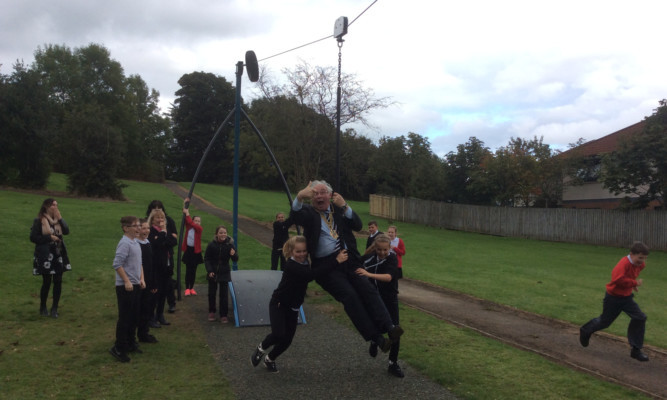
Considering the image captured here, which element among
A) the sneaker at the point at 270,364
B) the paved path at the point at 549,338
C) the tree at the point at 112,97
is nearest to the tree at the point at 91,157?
the tree at the point at 112,97

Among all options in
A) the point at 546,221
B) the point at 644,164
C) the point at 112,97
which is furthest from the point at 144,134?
the point at 644,164

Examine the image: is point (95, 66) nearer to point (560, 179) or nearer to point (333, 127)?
point (333, 127)

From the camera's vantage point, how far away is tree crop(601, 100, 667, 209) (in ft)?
82.0

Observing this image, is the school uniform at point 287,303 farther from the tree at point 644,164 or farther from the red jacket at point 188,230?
the tree at point 644,164

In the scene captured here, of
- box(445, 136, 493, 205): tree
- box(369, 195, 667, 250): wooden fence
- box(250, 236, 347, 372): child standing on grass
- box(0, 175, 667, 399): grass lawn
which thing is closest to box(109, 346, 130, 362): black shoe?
box(0, 175, 667, 399): grass lawn

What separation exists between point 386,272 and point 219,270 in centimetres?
382

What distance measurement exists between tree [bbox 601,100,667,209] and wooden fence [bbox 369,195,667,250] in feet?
3.64

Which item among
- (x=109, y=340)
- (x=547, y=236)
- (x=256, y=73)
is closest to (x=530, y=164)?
(x=547, y=236)

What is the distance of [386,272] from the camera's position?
20.4ft

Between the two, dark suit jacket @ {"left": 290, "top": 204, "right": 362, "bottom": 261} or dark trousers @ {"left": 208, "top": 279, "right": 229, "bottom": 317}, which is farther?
dark trousers @ {"left": 208, "top": 279, "right": 229, "bottom": 317}

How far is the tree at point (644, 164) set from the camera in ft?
82.0

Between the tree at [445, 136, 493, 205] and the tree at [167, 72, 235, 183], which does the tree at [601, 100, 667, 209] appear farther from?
the tree at [167, 72, 235, 183]

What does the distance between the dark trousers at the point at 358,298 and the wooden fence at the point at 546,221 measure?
2515cm

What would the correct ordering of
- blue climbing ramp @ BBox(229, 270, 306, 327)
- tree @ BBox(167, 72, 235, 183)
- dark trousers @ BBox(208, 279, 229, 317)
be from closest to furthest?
1. blue climbing ramp @ BBox(229, 270, 306, 327)
2. dark trousers @ BBox(208, 279, 229, 317)
3. tree @ BBox(167, 72, 235, 183)
